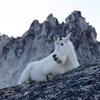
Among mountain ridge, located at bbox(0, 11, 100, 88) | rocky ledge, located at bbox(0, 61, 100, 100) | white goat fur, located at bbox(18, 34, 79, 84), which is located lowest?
rocky ledge, located at bbox(0, 61, 100, 100)

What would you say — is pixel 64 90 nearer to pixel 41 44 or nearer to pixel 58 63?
pixel 58 63

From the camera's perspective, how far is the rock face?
4756 centimetres

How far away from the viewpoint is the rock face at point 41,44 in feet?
156

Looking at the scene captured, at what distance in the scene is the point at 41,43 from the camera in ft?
166

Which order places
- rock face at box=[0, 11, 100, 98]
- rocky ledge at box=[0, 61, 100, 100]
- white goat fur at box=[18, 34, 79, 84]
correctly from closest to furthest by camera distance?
rocky ledge at box=[0, 61, 100, 100]
white goat fur at box=[18, 34, 79, 84]
rock face at box=[0, 11, 100, 98]

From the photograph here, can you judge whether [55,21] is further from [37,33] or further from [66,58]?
[66,58]

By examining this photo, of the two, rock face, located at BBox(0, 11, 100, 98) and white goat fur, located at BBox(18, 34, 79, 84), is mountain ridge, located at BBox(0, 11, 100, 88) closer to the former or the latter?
rock face, located at BBox(0, 11, 100, 98)

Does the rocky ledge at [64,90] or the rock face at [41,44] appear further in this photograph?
the rock face at [41,44]

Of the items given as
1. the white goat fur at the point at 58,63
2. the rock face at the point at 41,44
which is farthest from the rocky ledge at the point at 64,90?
the rock face at the point at 41,44

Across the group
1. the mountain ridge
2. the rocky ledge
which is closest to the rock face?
the mountain ridge

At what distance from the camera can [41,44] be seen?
50.5 meters

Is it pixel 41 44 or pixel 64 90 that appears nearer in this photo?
pixel 64 90

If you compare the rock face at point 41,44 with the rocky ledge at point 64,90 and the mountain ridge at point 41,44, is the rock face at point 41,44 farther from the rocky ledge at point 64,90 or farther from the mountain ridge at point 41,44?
the rocky ledge at point 64,90

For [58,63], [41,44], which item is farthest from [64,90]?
[41,44]
